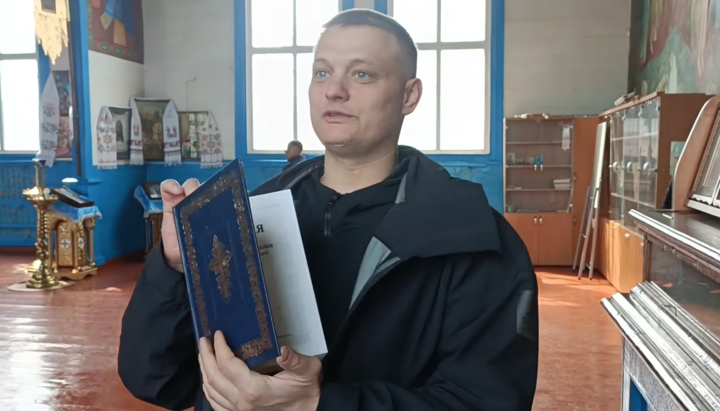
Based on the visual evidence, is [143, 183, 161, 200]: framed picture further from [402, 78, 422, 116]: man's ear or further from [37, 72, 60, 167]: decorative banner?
[402, 78, 422, 116]: man's ear

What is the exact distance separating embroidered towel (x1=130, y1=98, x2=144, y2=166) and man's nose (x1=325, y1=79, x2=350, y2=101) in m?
8.15

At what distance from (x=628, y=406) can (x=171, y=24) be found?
8.71 metres

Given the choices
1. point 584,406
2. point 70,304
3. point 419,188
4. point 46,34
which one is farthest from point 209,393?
point 46,34

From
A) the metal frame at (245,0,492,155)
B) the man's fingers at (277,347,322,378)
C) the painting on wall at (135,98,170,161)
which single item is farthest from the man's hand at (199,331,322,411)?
the painting on wall at (135,98,170,161)

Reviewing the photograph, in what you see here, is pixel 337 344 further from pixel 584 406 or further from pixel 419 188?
pixel 584 406

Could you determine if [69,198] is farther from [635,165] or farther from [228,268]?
[228,268]

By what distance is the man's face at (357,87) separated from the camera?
1170 millimetres

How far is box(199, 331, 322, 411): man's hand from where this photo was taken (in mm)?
887

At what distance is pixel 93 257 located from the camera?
7477 millimetres

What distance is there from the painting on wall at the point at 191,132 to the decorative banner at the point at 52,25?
2.02 metres

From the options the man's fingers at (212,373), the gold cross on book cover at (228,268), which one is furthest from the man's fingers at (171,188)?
the man's fingers at (212,373)

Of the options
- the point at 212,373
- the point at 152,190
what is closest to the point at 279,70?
the point at 152,190

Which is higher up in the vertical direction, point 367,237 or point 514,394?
point 367,237

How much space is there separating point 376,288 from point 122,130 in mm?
8284
